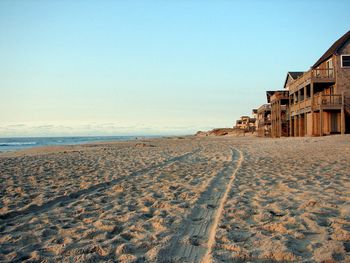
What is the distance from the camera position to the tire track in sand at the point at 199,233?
3516mm

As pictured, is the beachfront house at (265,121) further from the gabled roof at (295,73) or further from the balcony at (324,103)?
the balcony at (324,103)

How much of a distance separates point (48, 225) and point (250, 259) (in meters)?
3.06

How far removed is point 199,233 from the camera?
13.9 feet

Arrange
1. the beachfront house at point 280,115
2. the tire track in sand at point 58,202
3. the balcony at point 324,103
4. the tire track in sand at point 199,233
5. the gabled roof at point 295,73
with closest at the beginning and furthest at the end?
1. the tire track in sand at point 199,233
2. the tire track in sand at point 58,202
3. the balcony at point 324,103
4. the beachfront house at point 280,115
5. the gabled roof at point 295,73

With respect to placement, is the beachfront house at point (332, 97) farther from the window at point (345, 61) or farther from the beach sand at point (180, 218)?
the beach sand at point (180, 218)

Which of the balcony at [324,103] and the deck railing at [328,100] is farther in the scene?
the deck railing at [328,100]

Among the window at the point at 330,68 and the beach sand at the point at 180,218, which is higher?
the window at the point at 330,68

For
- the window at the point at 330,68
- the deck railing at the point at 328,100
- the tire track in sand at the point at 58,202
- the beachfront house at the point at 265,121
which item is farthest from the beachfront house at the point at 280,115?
the tire track in sand at the point at 58,202

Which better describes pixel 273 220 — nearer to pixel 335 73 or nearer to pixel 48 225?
pixel 48 225

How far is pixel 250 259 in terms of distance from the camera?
3.39m

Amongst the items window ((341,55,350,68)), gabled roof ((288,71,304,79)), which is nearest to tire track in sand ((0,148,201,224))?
window ((341,55,350,68))

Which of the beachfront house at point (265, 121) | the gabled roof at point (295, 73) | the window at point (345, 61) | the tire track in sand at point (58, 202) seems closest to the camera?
the tire track in sand at point (58, 202)

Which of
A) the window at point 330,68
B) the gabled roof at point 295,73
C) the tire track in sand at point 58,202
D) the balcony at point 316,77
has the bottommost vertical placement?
the tire track in sand at point 58,202

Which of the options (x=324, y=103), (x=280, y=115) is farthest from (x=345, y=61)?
(x=280, y=115)
